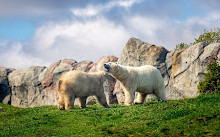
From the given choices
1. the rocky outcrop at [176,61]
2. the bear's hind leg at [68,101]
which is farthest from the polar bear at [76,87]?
the rocky outcrop at [176,61]

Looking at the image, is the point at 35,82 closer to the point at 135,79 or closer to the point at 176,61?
A: the point at 176,61

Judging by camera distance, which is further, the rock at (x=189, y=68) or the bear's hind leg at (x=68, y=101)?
the rock at (x=189, y=68)

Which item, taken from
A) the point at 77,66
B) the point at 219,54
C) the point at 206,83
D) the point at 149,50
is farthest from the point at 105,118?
the point at 77,66

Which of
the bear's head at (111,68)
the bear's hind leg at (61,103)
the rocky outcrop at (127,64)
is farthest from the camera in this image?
the rocky outcrop at (127,64)

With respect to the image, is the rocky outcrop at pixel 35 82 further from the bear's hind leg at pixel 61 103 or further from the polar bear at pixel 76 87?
the bear's hind leg at pixel 61 103

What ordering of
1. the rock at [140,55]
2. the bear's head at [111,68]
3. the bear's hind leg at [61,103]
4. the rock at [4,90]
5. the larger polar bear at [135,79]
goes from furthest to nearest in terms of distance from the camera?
the rock at [4,90] → the rock at [140,55] → the bear's head at [111,68] → the larger polar bear at [135,79] → the bear's hind leg at [61,103]

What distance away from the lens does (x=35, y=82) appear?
45.3 metres

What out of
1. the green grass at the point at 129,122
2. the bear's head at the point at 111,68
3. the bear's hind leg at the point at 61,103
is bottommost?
the green grass at the point at 129,122

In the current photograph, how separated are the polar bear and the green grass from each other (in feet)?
6.71

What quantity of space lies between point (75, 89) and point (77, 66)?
23917mm

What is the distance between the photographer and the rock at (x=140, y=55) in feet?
119

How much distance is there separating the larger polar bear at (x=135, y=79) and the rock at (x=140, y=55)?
14938 mm

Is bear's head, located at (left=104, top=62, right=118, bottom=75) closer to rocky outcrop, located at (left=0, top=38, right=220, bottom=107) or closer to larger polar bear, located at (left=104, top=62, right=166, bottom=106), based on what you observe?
larger polar bear, located at (left=104, top=62, right=166, bottom=106)

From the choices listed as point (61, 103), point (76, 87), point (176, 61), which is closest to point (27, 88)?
point (176, 61)
